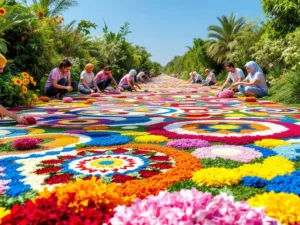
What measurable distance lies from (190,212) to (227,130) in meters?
2.88

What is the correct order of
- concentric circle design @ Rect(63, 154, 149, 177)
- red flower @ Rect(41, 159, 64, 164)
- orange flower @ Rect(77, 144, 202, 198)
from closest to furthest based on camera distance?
orange flower @ Rect(77, 144, 202, 198), concentric circle design @ Rect(63, 154, 149, 177), red flower @ Rect(41, 159, 64, 164)

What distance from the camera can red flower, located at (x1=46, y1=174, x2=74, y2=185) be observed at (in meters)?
2.02

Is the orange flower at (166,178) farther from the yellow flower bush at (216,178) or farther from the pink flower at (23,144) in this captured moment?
the pink flower at (23,144)

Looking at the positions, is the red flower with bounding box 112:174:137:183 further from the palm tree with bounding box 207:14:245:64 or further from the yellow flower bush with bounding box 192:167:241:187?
the palm tree with bounding box 207:14:245:64

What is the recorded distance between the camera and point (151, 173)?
85.2 inches

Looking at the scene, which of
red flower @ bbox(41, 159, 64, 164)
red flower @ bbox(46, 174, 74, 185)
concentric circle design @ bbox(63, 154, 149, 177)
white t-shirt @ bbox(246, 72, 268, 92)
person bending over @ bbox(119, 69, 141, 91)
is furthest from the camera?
person bending over @ bbox(119, 69, 141, 91)

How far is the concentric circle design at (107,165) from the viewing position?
220 centimetres

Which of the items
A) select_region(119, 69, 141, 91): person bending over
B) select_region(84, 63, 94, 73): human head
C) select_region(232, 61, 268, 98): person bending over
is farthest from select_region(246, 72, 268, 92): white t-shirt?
select_region(119, 69, 141, 91): person bending over

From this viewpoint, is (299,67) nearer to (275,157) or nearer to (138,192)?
(275,157)

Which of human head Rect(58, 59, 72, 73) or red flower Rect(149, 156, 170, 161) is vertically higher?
human head Rect(58, 59, 72, 73)

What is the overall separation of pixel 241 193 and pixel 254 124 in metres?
2.53

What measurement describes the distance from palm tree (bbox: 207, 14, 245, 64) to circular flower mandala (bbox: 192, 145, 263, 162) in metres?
27.2

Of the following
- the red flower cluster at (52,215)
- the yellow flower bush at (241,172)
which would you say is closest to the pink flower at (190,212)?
the red flower cluster at (52,215)

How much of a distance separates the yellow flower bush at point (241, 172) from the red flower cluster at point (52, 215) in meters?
0.86
